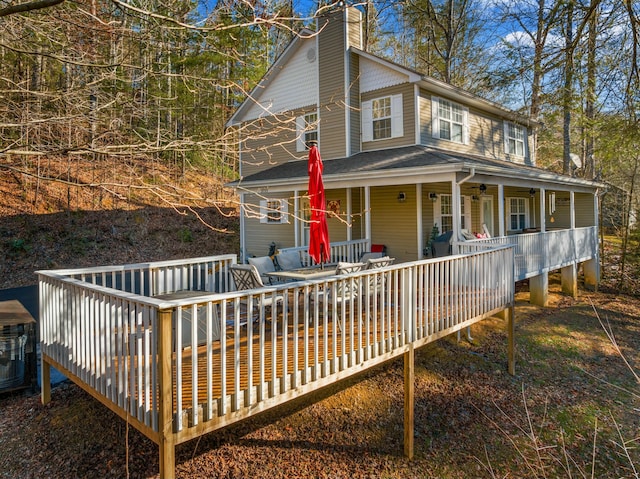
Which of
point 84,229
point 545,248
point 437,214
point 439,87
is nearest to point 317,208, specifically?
point 437,214

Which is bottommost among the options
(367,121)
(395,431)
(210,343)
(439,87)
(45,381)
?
(395,431)

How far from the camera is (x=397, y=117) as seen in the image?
500 inches

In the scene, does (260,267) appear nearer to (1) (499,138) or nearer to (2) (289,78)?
(2) (289,78)

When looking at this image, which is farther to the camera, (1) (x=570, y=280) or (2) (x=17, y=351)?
(1) (x=570, y=280)

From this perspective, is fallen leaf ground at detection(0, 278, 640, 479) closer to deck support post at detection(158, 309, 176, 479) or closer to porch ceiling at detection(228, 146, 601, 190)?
deck support post at detection(158, 309, 176, 479)

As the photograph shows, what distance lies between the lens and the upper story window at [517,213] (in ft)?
53.5

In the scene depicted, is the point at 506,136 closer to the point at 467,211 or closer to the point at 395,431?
the point at 467,211

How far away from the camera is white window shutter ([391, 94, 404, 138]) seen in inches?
496

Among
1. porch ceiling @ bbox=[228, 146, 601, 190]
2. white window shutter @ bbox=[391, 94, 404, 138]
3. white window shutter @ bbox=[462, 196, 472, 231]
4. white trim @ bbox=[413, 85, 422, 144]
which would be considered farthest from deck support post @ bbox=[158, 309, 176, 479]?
white window shutter @ bbox=[462, 196, 472, 231]

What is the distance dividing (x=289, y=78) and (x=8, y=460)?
1386 centimetres

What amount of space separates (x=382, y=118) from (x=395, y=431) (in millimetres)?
9928

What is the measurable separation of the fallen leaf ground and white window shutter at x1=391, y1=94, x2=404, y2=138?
6.88 metres

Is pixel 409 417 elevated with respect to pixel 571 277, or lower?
lower

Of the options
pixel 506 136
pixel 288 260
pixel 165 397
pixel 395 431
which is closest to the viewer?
pixel 165 397
